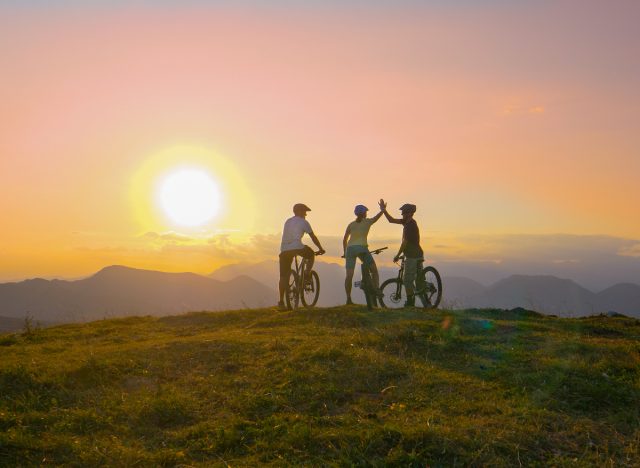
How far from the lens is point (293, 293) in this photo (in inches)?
710

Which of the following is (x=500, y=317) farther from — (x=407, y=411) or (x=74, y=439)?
(x=74, y=439)

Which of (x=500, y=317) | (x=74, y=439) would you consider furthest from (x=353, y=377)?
(x=500, y=317)

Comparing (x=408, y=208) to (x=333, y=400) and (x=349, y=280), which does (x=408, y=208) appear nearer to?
(x=349, y=280)

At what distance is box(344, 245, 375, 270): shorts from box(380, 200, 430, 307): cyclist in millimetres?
924

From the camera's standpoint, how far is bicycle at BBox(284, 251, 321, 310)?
58.3ft

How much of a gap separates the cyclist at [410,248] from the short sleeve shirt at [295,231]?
96.8 inches

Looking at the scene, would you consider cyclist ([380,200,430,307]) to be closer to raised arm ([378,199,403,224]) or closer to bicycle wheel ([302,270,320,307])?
raised arm ([378,199,403,224])

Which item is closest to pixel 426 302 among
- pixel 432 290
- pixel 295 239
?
pixel 432 290

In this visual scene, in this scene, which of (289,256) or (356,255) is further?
(289,256)

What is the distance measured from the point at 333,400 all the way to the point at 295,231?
9181 mm

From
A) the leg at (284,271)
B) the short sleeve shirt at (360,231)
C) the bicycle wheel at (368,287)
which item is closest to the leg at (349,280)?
the bicycle wheel at (368,287)

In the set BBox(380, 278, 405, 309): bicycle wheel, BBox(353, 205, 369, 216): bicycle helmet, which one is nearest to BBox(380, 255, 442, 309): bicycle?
BBox(380, 278, 405, 309): bicycle wheel

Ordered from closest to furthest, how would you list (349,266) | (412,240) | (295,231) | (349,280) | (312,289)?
(412,240) → (349,266) → (349,280) → (295,231) → (312,289)

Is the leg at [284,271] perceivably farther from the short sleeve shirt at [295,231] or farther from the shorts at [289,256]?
the short sleeve shirt at [295,231]
